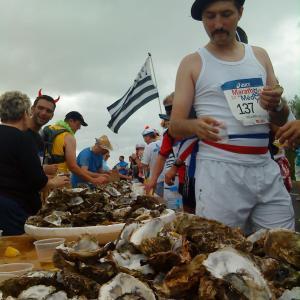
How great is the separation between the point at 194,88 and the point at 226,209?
674mm

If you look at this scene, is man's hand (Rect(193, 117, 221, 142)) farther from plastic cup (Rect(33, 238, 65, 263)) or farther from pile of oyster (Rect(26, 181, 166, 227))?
plastic cup (Rect(33, 238, 65, 263))

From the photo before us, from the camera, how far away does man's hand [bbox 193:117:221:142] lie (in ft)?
6.75

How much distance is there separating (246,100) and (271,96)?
0.56ft

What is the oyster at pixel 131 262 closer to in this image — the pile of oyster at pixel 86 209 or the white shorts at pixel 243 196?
the pile of oyster at pixel 86 209

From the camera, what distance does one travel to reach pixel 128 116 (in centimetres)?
1114

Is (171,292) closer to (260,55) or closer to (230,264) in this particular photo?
(230,264)

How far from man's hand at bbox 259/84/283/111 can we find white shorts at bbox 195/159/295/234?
330 millimetres

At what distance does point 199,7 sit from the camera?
2.28m

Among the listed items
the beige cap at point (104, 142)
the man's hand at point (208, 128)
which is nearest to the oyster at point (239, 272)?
the man's hand at point (208, 128)

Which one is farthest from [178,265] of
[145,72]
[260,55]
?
[145,72]

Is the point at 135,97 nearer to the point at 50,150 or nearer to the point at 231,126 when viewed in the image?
the point at 50,150

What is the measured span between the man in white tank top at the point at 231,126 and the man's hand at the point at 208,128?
0.11ft

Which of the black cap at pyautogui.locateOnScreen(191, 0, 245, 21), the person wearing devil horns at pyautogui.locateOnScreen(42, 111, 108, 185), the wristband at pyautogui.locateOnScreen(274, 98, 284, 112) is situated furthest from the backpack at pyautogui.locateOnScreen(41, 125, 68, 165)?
the wristband at pyautogui.locateOnScreen(274, 98, 284, 112)

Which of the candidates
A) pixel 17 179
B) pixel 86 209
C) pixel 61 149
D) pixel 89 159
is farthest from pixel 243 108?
pixel 89 159
